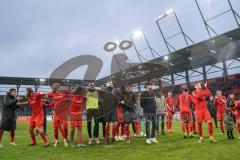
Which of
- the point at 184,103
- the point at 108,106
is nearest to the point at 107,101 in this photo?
the point at 108,106

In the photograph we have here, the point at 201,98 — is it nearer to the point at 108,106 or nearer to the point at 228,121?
the point at 228,121

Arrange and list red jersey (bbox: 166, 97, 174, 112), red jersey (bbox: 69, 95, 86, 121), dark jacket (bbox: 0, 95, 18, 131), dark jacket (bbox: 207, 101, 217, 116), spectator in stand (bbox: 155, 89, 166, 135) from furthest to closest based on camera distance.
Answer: dark jacket (bbox: 207, 101, 217, 116) < red jersey (bbox: 166, 97, 174, 112) < spectator in stand (bbox: 155, 89, 166, 135) < dark jacket (bbox: 0, 95, 18, 131) < red jersey (bbox: 69, 95, 86, 121)

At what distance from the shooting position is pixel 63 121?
13.5 metres

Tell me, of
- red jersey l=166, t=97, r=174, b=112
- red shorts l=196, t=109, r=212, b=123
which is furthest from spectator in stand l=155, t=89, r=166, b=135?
red shorts l=196, t=109, r=212, b=123

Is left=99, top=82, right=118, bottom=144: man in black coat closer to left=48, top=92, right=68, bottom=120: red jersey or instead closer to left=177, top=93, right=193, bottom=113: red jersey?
left=48, top=92, right=68, bottom=120: red jersey

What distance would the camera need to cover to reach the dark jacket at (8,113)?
14172 millimetres

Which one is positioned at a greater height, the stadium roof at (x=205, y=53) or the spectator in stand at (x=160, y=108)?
the stadium roof at (x=205, y=53)

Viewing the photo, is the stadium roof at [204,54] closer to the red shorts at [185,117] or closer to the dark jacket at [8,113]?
the red shorts at [185,117]

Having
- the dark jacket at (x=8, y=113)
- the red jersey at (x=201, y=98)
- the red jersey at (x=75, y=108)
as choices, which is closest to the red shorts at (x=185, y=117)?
the red jersey at (x=201, y=98)

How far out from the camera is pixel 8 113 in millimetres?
14281

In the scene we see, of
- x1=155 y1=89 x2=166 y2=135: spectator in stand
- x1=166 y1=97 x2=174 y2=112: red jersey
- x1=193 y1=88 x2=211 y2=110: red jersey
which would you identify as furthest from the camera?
x1=166 y1=97 x2=174 y2=112: red jersey

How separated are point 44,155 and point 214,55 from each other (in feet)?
112

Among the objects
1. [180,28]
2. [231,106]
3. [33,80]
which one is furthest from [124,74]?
[231,106]

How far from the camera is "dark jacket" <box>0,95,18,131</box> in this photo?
14.2 meters
